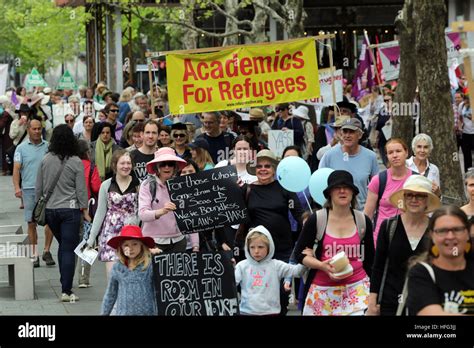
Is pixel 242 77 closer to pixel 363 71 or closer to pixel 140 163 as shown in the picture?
pixel 140 163

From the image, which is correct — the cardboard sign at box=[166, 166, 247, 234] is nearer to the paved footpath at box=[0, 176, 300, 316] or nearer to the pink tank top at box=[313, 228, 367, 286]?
the paved footpath at box=[0, 176, 300, 316]

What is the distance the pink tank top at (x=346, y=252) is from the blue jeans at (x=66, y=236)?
4042mm

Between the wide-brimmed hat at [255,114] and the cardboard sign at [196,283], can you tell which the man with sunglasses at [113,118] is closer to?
the wide-brimmed hat at [255,114]

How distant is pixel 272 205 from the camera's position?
1067 centimetres

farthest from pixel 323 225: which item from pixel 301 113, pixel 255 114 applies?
pixel 301 113

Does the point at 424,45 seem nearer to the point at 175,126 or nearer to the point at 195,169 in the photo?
the point at 175,126

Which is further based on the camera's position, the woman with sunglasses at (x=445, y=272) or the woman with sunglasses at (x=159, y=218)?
the woman with sunglasses at (x=159, y=218)

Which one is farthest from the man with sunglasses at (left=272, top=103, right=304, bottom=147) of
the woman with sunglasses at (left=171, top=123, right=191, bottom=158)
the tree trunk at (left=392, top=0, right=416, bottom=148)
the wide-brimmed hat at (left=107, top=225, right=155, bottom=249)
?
the wide-brimmed hat at (left=107, top=225, right=155, bottom=249)

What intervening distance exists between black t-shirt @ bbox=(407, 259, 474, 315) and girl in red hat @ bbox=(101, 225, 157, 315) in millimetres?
3067

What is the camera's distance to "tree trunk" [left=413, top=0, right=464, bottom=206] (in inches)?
631

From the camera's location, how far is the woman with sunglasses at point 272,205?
34.8 feet

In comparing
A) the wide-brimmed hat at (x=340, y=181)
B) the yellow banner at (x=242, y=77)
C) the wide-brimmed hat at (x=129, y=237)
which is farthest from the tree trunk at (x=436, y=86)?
the wide-brimmed hat at (x=129, y=237)

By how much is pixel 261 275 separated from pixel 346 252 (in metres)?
0.84

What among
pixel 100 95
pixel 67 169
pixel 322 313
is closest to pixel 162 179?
pixel 67 169
